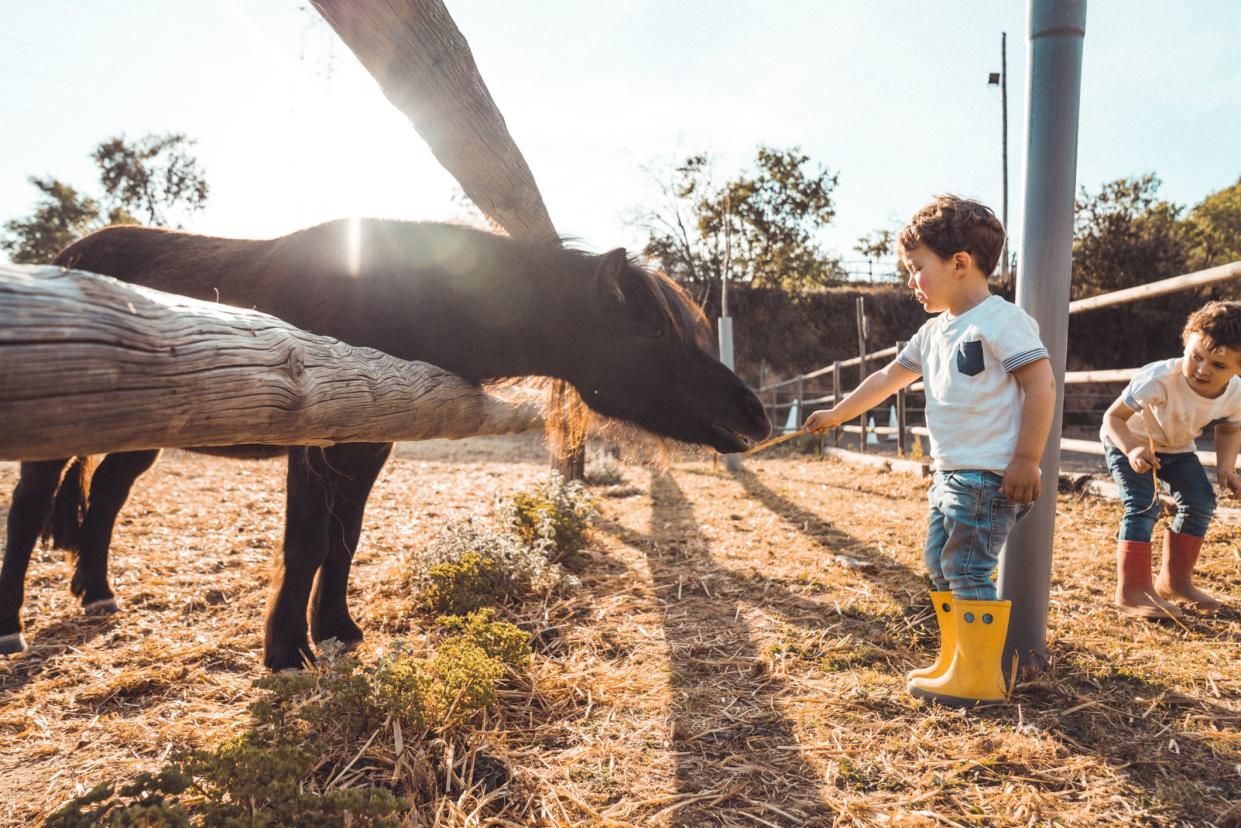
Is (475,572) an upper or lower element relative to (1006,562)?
lower

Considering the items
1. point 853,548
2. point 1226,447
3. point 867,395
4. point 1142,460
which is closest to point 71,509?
point 867,395

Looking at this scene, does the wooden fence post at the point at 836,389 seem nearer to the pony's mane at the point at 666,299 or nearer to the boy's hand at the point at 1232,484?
the boy's hand at the point at 1232,484

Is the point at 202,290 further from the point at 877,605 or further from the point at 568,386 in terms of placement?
the point at 877,605

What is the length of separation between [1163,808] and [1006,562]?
1014 millimetres

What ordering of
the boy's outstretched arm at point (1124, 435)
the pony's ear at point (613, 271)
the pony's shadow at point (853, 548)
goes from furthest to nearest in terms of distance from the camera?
the pony's shadow at point (853, 548)
the boy's outstretched arm at point (1124, 435)
the pony's ear at point (613, 271)

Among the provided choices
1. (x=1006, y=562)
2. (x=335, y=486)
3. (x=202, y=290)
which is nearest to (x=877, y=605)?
(x=1006, y=562)

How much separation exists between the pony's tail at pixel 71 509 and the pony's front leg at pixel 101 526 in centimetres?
3

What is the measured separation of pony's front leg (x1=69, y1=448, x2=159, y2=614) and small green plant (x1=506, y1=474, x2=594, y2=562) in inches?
83.2

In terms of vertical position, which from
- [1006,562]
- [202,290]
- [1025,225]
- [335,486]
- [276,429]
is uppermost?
[1025,225]

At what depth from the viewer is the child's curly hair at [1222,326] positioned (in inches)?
109

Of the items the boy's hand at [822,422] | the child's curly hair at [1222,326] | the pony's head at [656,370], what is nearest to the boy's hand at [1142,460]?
the child's curly hair at [1222,326]

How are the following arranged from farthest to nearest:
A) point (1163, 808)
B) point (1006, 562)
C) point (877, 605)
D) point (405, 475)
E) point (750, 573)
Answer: point (405, 475) < point (750, 573) < point (877, 605) < point (1006, 562) < point (1163, 808)

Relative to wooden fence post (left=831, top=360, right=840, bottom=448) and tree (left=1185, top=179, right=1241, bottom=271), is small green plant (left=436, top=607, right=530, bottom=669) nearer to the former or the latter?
wooden fence post (left=831, top=360, right=840, bottom=448)

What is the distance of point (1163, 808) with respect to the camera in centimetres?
155
